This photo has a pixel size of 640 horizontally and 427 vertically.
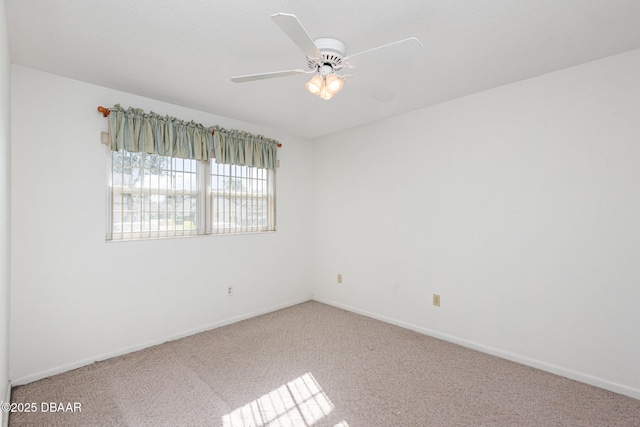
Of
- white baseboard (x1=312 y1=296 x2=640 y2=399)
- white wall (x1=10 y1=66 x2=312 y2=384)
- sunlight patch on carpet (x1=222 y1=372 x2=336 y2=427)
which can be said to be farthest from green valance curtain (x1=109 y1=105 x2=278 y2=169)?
white baseboard (x1=312 y1=296 x2=640 y2=399)

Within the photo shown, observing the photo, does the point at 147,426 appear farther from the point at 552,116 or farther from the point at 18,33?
the point at 552,116

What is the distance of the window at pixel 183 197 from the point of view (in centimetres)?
292

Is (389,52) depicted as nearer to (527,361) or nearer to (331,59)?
(331,59)

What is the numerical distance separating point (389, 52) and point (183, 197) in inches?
102

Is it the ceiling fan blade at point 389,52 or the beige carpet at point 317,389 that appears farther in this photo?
the beige carpet at point 317,389

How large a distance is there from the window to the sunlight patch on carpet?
1.90m

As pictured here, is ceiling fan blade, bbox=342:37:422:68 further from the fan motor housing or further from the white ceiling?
the white ceiling

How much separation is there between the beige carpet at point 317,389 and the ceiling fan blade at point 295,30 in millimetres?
2216

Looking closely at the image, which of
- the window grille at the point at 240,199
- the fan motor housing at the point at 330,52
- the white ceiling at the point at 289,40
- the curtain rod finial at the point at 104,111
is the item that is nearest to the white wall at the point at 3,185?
the white ceiling at the point at 289,40

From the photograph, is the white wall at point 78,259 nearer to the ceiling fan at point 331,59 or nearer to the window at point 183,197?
the window at point 183,197

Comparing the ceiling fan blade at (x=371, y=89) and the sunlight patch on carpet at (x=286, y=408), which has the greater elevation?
the ceiling fan blade at (x=371, y=89)

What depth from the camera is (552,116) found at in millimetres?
2561

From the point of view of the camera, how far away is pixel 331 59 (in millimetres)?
1902

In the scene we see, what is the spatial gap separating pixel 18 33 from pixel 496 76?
3.47m
